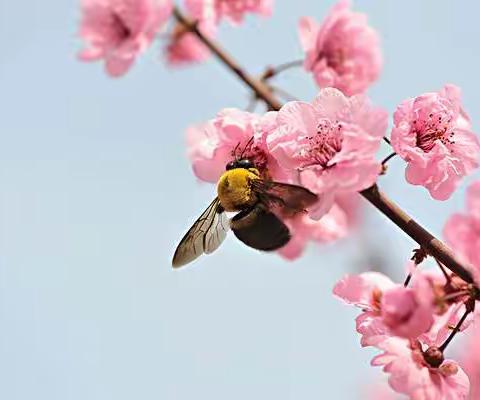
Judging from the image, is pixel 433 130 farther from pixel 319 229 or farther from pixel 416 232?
pixel 319 229

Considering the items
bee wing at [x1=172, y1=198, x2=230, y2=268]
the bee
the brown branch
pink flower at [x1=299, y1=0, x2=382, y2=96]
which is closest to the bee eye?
the bee

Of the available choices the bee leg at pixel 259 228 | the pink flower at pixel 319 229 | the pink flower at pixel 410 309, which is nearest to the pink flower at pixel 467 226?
the pink flower at pixel 319 229

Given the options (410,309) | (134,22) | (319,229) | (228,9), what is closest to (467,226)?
(319,229)

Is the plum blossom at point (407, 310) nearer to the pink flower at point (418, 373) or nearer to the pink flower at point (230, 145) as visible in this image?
the pink flower at point (418, 373)

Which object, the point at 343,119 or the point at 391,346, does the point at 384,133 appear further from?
the point at 391,346

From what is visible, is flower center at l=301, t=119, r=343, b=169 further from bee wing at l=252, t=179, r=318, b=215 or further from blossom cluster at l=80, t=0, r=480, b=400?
bee wing at l=252, t=179, r=318, b=215

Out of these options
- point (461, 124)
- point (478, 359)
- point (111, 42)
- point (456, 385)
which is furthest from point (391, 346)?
point (478, 359)
